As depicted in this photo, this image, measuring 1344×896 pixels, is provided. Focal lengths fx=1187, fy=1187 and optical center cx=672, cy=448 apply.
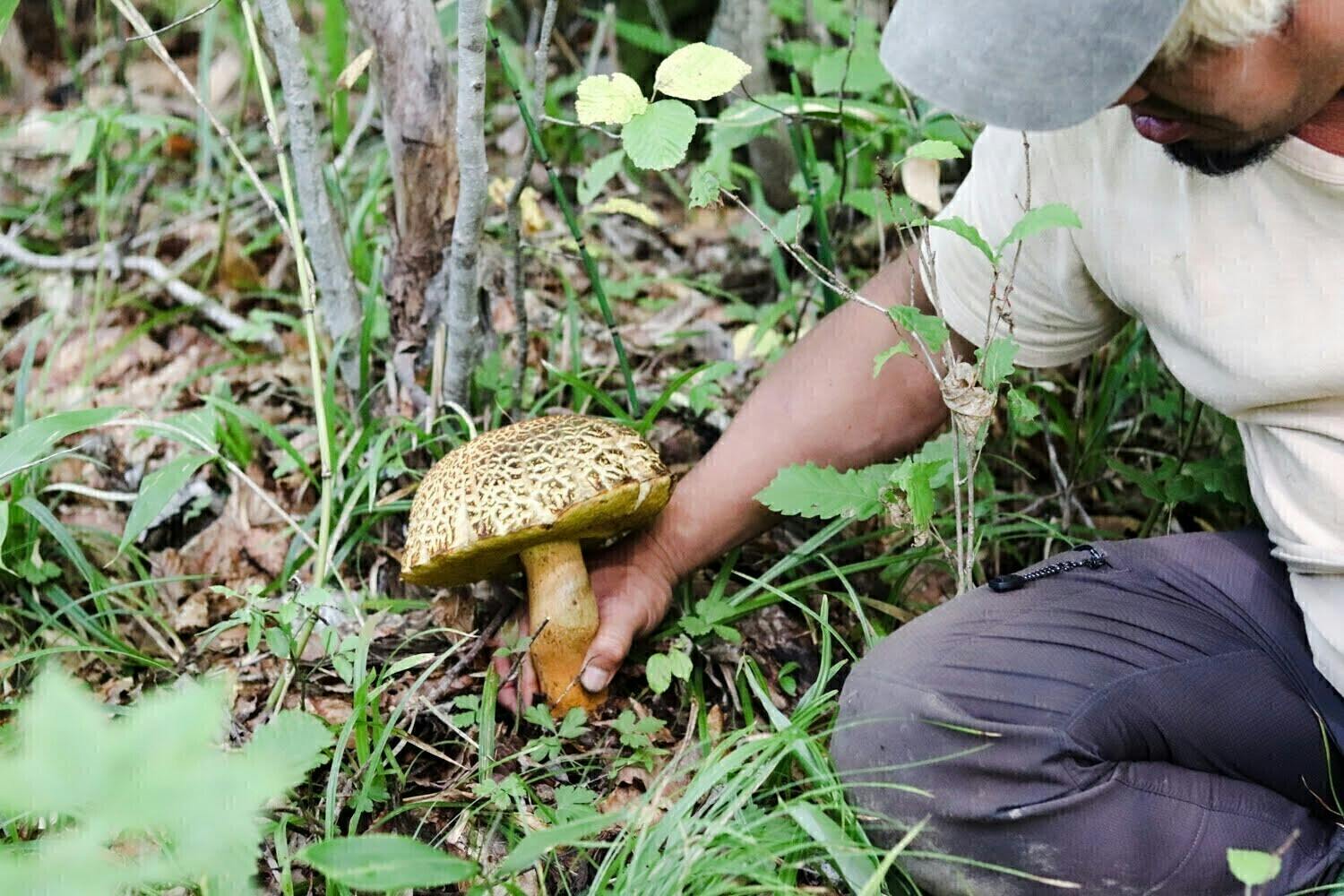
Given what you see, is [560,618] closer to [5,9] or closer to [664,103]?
[664,103]

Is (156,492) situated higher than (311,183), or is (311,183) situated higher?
(311,183)

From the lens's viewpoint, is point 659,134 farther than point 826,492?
No

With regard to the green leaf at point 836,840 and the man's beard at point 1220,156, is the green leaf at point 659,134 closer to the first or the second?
the man's beard at point 1220,156

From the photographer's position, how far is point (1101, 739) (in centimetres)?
200

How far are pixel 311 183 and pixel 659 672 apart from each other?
4.55 feet

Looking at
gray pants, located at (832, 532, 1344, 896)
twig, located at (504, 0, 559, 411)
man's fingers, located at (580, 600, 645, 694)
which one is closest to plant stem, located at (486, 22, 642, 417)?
twig, located at (504, 0, 559, 411)

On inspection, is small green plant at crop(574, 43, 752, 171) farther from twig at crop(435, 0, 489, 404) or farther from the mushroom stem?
the mushroom stem

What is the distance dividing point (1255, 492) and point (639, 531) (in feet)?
3.95

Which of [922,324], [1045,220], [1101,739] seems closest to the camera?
[1045,220]

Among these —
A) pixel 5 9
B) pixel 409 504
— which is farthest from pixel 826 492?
pixel 5 9

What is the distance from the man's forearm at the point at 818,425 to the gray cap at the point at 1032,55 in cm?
87

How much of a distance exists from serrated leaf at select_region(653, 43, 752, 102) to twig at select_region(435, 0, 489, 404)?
48cm

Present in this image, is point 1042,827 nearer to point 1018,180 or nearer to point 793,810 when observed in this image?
point 793,810

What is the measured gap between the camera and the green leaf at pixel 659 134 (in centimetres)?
203
